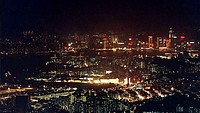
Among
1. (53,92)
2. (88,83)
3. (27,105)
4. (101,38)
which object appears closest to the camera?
(27,105)

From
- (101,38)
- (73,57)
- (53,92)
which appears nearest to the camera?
(53,92)

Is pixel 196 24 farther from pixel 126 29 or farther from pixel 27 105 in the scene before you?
pixel 27 105

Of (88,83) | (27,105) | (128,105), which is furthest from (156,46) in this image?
(27,105)

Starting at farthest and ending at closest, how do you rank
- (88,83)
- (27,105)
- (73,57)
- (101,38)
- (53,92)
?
(101,38) → (73,57) → (88,83) → (53,92) → (27,105)

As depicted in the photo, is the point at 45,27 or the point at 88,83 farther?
the point at 45,27

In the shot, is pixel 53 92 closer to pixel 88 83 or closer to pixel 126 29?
pixel 88 83

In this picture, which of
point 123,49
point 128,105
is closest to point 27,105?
point 128,105

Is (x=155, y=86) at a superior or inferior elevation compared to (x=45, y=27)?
inferior

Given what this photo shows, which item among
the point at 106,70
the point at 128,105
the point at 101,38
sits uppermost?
the point at 101,38

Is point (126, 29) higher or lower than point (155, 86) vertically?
higher
